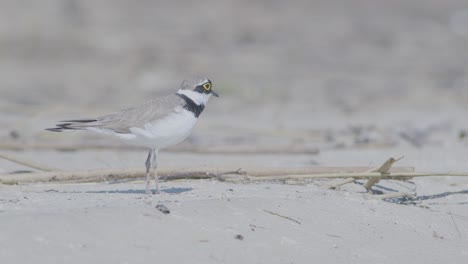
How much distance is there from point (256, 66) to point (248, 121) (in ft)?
11.8

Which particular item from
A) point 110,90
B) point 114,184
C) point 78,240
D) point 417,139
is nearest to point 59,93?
point 110,90

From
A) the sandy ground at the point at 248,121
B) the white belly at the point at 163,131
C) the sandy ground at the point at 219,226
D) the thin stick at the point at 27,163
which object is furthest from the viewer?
the thin stick at the point at 27,163

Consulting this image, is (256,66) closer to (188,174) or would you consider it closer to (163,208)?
(188,174)

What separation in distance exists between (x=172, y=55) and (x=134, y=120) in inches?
Result: 394

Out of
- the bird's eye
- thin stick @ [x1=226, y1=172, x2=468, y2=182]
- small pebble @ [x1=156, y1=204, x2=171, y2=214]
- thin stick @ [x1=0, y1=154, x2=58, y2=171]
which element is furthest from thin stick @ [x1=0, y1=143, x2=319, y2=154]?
small pebble @ [x1=156, y1=204, x2=171, y2=214]

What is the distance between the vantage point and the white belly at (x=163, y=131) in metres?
5.93

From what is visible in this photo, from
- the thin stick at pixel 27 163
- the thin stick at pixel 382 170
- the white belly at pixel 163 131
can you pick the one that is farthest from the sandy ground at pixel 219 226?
the thin stick at pixel 27 163

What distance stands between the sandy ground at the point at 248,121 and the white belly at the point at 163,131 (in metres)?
0.35

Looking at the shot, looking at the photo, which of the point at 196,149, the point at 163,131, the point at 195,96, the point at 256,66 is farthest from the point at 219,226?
the point at 256,66

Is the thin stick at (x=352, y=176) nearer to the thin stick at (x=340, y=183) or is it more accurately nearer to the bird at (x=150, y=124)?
the thin stick at (x=340, y=183)

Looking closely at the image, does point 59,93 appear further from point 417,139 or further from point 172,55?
point 417,139

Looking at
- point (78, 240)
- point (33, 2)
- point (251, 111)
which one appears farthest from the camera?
point (33, 2)

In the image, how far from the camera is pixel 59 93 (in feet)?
45.3

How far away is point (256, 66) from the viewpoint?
51.6 feet
